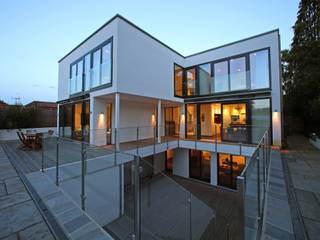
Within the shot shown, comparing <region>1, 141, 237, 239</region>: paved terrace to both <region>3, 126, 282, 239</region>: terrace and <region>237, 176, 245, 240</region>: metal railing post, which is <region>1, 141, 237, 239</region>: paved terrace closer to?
<region>3, 126, 282, 239</region>: terrace

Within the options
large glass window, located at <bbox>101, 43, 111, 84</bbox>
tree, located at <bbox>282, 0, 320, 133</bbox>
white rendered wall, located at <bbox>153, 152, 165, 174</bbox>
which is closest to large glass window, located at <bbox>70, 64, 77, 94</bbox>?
large glass window, located at <bbox>101, 43, 111, 84</bbox>

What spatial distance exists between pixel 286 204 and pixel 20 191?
5.01 m

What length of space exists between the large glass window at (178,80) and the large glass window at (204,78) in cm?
138

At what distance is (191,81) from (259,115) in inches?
182

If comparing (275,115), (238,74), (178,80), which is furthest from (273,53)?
(178,80)

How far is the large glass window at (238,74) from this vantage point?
7566mm

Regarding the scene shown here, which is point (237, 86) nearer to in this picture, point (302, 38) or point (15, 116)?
point (302, 38)

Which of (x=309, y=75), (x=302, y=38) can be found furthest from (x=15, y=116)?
(x=302, y=38)

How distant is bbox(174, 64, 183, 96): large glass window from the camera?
9.43 m

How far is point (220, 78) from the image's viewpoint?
27.2 ft

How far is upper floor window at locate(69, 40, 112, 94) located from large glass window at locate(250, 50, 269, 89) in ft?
24.4

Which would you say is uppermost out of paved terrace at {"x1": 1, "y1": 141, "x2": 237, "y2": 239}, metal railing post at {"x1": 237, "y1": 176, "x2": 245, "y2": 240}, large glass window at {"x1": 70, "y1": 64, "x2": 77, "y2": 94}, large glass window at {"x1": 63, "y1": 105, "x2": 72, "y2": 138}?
large glass window at {"x1": 70, "y1": 64, "x2": 77, "y2": 94}

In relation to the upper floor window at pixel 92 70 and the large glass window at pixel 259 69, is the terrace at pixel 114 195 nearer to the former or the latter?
the upper floor window at pixel 92 70

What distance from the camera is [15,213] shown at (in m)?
2.13
